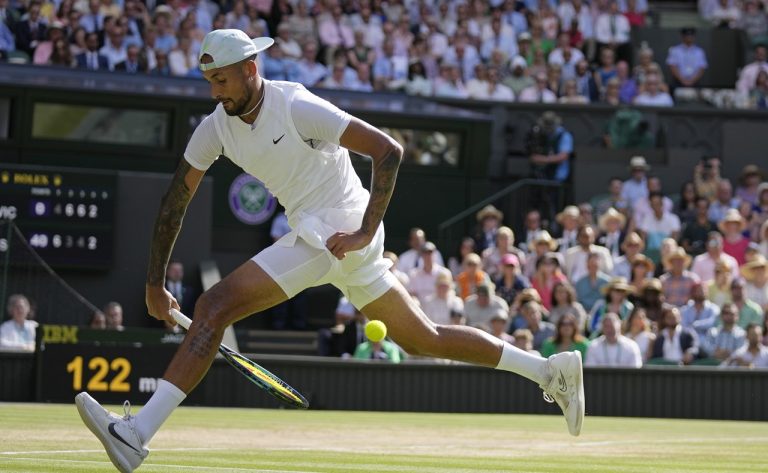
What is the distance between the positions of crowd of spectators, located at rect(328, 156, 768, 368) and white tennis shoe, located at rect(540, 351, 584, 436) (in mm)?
8025

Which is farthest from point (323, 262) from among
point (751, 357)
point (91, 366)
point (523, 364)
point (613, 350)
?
point (751, 357)

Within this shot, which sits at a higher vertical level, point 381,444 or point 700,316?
point 700,316

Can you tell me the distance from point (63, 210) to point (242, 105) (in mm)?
11386

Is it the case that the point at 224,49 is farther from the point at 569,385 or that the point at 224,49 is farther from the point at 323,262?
the point at 569,385

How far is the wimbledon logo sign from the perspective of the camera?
68.6 feet

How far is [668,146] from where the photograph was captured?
75.8ft

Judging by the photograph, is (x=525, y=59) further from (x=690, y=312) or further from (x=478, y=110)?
(x=690, y=312)

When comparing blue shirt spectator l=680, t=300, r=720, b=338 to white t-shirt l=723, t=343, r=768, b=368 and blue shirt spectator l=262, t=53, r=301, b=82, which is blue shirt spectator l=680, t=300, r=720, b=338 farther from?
blue shirt spectator l=262, t=53, r=301, b=82

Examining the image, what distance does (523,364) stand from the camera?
7.57 m

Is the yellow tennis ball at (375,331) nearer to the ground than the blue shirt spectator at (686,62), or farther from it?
nearer to the ground

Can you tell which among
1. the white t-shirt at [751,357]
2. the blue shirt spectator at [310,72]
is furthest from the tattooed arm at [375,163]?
the blue shirt spectator at [310,72]

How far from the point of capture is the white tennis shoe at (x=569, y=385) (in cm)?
760

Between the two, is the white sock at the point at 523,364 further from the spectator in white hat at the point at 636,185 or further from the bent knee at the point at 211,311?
the spectator in white hat at the point at 636,185

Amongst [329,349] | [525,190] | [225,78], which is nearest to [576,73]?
[525,190]
